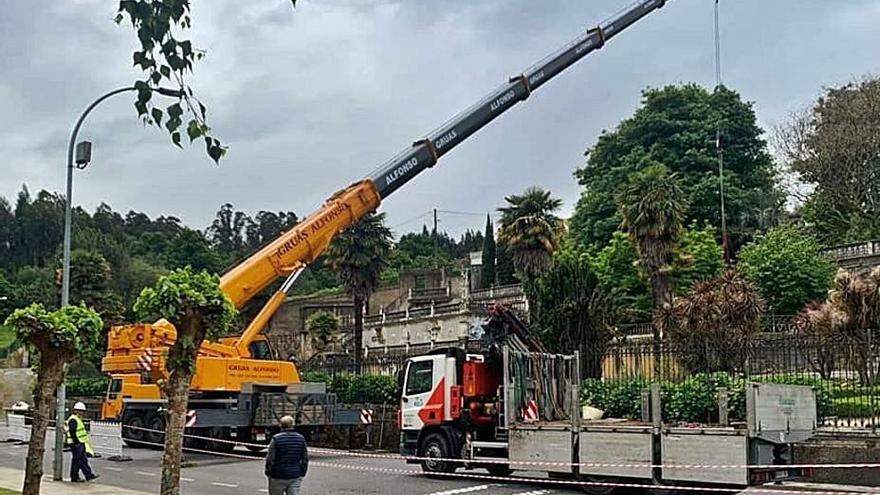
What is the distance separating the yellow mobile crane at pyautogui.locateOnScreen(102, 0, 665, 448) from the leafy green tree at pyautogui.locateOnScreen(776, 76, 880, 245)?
2737cm

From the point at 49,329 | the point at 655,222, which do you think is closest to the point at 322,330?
the point at 655,222

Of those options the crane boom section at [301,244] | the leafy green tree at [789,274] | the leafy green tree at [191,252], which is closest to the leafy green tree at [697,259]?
the leafy green tree at [789,274]

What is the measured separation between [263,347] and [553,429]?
12798 millimetres

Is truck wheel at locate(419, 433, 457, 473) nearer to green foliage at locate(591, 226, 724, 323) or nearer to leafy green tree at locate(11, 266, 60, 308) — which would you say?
green foliage at locate(591, 226, 724, 323)

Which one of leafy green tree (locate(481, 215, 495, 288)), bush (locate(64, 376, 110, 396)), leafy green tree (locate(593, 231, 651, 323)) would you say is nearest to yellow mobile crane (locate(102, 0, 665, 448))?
bush (locate(64, 376, 110, 396))

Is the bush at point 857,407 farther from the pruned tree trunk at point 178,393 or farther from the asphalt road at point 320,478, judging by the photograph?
the pruned tree trunk at point 178,393

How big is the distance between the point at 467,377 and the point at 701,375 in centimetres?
546

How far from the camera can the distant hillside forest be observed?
78438 mm

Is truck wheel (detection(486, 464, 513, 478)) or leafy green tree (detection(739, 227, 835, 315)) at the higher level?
leafy green tree (detection(739, 227, 835, 315))

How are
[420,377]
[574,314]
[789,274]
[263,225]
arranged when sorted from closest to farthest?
[420,377]
[574,314]
[789,274]
[263,225]

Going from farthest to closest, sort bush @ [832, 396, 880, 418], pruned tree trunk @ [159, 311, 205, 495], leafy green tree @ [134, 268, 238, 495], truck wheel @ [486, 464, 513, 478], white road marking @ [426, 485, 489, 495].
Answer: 1. bush @ [832, 396, 880, 418]
2. truck wheel @ [486, 464, 513, 478]
3. white road marking @ [426, 485, 489, 495]
4. leafy green tree @ [134, 268, 238, 495]
5. pruned tree trunk @ [159, 311, 205, 495]

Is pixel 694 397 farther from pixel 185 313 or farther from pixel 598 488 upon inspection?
pixel 185 313

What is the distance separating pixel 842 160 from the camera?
5191cm

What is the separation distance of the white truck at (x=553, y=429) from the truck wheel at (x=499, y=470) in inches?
1.1
